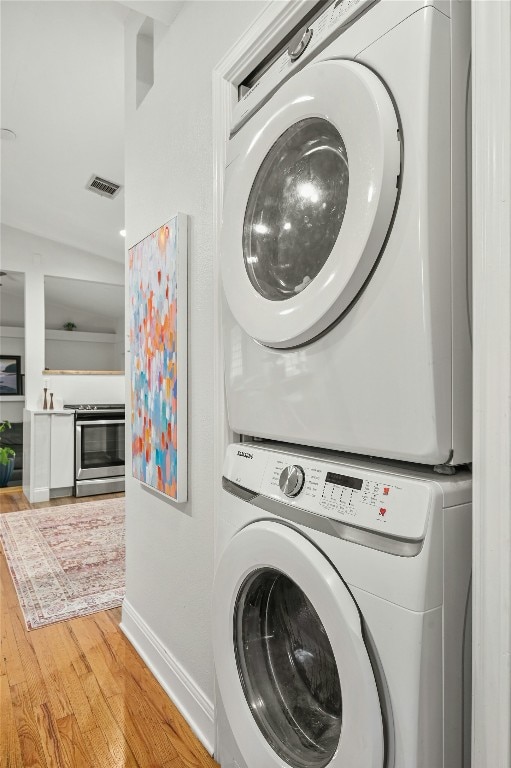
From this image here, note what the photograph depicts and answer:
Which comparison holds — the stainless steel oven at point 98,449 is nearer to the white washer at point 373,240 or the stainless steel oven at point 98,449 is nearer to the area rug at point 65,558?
the area rug at point 65,558

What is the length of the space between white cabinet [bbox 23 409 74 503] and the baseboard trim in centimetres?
270

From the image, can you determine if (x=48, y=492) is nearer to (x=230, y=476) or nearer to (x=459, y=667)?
(x=230, y=476)

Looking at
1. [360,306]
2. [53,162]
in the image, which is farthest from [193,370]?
[53,162]

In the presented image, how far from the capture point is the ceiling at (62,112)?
2.32 meters

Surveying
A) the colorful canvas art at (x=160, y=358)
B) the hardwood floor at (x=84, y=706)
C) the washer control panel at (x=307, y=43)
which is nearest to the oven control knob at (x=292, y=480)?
the colorful canvas art at (x=160, y=358)

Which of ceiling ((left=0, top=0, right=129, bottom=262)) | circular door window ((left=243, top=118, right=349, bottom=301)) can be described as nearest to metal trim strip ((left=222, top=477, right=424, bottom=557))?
circular door window ((left=243, top=118, right=349, bottom=301))

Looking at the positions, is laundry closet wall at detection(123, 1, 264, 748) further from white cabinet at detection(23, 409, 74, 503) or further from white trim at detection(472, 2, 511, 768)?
white cabinet at detection(23, 409, 74, 503)

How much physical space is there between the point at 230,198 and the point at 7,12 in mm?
2012

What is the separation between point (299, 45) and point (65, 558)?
3.07m

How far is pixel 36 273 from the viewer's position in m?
5.01

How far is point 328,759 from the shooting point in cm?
88

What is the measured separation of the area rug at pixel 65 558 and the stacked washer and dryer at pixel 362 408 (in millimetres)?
1658

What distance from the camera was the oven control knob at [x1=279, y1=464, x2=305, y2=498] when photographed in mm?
942

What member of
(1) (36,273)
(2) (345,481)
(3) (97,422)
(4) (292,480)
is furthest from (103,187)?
(2) (345,481)
